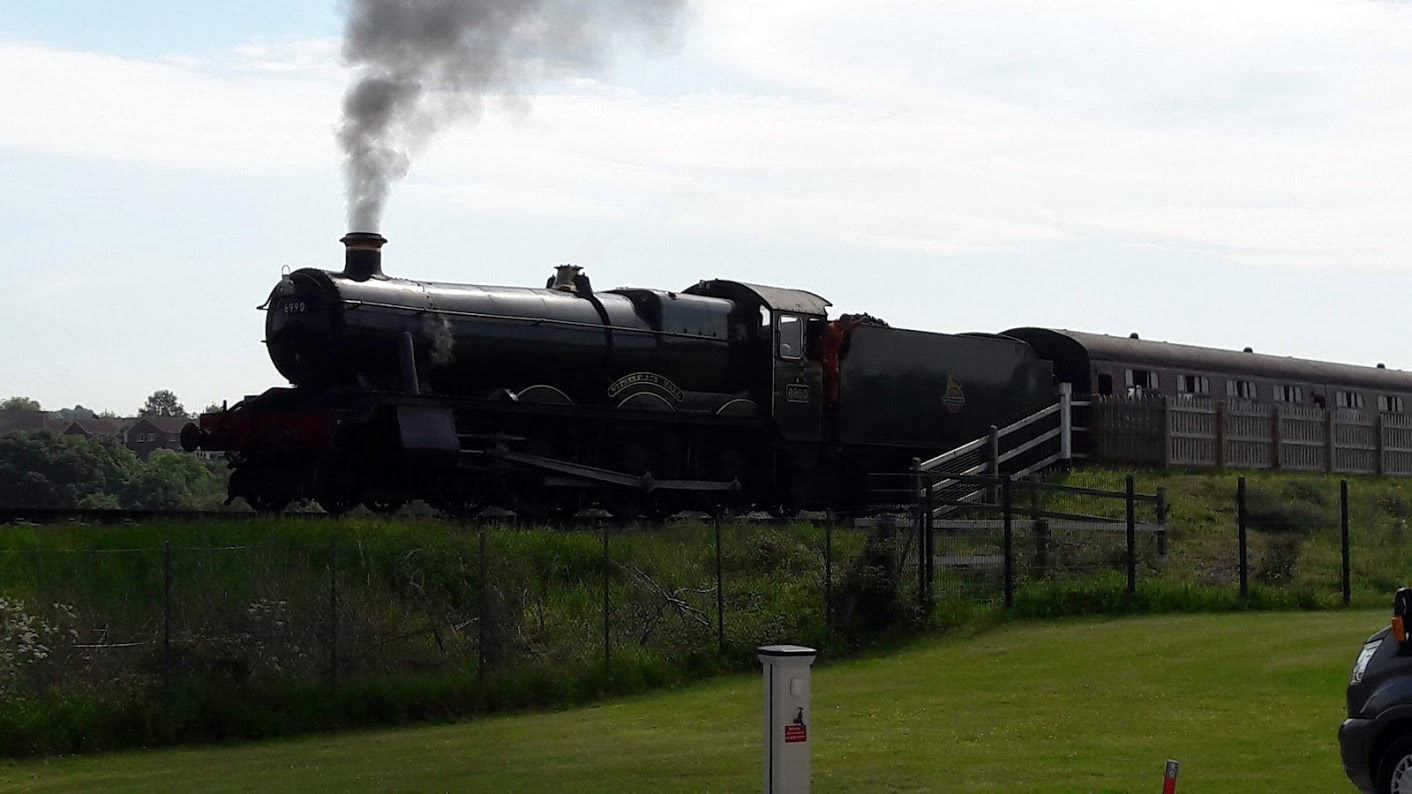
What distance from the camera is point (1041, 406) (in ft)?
122

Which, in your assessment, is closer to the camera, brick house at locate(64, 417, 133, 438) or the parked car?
the parked car

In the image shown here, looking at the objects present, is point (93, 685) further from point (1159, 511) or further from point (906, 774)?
point (1159, 511)

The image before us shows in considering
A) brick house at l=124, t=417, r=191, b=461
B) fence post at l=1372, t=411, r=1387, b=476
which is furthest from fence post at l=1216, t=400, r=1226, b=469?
brick house at l=124, t=417, r=191, b=461

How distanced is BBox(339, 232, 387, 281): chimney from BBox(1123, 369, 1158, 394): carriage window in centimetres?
2028

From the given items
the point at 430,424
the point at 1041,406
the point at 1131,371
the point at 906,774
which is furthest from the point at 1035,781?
the point at 1131,371

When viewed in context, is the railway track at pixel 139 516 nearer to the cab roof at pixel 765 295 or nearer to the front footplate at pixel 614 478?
the front footplate at pixel 614 478

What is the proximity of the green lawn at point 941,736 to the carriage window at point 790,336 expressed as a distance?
9967 millimetres

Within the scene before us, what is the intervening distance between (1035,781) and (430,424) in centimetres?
1342

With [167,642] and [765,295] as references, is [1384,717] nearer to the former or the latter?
[167,642]

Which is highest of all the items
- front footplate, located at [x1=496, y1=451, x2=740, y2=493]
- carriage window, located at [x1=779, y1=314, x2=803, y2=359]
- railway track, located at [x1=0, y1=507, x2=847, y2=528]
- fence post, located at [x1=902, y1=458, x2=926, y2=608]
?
carriage window, located at [x1=779, y1=314, x2=803, y2=359]

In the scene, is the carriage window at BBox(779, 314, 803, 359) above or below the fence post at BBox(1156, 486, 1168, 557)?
above

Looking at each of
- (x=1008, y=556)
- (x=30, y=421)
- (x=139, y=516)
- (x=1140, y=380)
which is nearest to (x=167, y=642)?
(x=139, y=516)

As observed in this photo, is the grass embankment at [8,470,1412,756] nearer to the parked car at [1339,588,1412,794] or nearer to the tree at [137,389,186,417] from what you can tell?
the parked car at [1339,588,1412,794]

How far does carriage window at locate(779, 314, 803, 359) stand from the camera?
3083 centimetres
